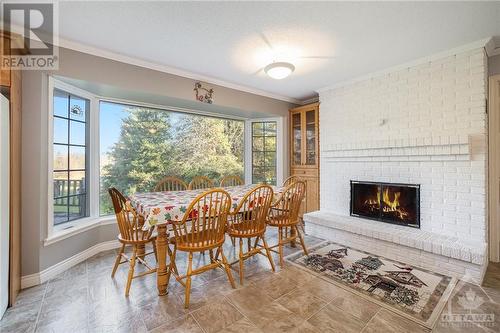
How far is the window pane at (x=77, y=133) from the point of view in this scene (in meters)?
2.82

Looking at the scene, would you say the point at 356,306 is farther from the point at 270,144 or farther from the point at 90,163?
the point at 90,163

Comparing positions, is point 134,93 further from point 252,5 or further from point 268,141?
point 268,141

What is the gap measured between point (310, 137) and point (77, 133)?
12.2 ft

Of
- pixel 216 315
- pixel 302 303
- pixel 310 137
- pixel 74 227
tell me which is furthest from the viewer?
pixel 310 137

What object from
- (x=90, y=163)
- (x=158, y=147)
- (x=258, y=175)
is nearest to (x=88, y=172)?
(x=90, y=163)

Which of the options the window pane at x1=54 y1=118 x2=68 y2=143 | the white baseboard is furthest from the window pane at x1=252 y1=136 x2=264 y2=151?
the window pane at x1=54 y1=118 x2=68 y2=143

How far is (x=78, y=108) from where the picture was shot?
290cm

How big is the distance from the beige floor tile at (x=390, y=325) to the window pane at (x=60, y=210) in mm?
3335

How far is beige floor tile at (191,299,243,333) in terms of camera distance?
1650mm

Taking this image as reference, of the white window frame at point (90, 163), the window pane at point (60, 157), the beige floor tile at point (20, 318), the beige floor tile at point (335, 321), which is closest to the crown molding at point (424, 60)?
the white window frame at point (90, 163)

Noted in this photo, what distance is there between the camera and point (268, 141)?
4688 mm

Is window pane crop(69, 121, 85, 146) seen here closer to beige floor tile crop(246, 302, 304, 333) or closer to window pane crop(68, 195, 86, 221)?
window pane crop(68, 195, 86, 221)

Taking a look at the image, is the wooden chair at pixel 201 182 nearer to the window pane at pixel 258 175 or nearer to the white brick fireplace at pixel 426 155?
the window pane at pixel 258 175

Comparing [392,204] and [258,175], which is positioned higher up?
[258,175]
